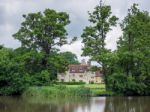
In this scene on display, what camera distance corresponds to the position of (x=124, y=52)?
5659 cm

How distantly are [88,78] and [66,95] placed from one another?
70.3 metres

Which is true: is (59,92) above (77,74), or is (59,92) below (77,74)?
below

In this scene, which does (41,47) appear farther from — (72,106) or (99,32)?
(72,106)

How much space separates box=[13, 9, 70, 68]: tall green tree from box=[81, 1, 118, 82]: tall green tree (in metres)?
5.77

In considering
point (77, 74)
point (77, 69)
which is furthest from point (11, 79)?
point (77, 74)

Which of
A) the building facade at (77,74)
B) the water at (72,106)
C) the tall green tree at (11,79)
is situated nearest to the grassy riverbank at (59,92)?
the tall green tree at (11,79)

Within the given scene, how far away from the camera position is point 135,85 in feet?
181

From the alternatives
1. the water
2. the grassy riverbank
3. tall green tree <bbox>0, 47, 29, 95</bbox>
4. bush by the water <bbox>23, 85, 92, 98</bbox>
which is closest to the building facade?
tall green tree <bbox>0, 47, 29, 95</bbox>

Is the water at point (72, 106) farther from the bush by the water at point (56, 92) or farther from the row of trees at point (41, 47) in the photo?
the row of trees at point (41, 47)

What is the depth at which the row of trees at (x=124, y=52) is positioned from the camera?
55.6 m

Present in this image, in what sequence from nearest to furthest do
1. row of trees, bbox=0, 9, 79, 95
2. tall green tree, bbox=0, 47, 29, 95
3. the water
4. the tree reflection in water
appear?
the water, the tree reflection in water, tall green tree, bbox=0, 47, 29, 95, row of trees, bbox=0, 9, 79, 95

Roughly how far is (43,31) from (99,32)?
912 cm

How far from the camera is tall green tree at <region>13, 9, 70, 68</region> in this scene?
61938 mm

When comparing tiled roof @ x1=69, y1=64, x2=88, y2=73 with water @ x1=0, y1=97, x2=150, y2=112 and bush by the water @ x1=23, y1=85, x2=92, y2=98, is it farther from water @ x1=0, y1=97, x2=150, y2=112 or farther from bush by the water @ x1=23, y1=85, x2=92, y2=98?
water @ x1=0, y1=97, x2=150, y2=112
